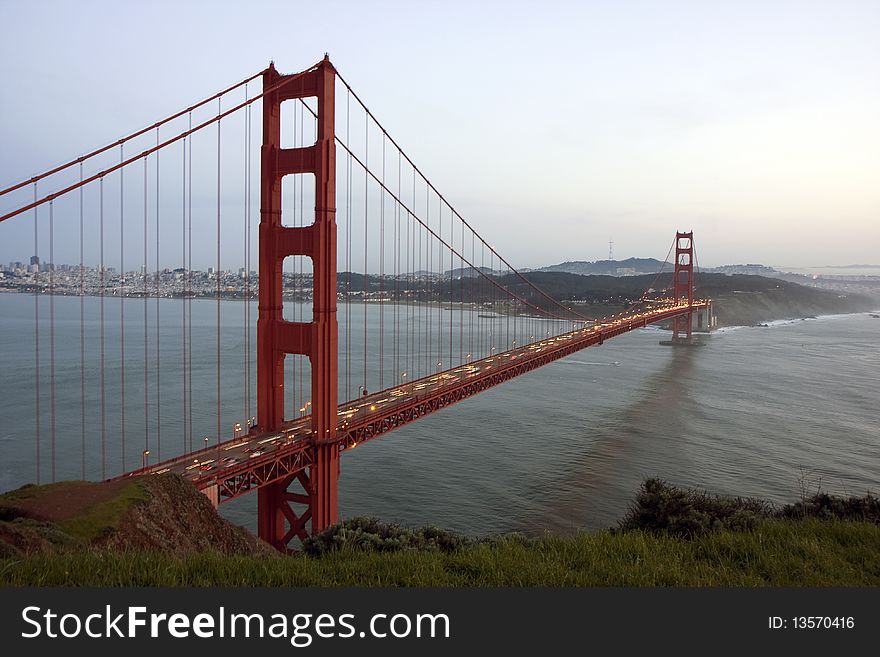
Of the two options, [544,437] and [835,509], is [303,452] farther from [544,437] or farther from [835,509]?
[544,437]

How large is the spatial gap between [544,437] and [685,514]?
20.3 m

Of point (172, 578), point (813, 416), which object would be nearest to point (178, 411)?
point (172, 578)

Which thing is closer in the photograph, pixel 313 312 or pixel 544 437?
pixel 313 312

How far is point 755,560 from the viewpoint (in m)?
4.34

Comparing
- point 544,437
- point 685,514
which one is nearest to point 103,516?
point 685,514

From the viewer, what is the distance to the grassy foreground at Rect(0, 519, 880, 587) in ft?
11.7

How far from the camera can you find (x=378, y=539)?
570 cm

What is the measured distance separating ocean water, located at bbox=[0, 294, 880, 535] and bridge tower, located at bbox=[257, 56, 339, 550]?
287 cm

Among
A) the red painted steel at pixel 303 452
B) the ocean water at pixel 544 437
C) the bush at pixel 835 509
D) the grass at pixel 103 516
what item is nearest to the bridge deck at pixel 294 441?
the red painted steel at pixel 303 452

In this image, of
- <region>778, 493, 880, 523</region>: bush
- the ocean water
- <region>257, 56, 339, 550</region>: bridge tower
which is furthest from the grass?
<region>778, 493, 880, 523</region>: bush

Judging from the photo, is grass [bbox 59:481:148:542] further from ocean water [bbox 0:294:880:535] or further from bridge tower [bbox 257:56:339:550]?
ocean water [bbox 0:294:880:535]

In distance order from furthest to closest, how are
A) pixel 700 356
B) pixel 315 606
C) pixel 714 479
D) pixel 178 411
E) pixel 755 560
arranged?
pixel 700 356 → pixel 178 411 → pixel 714 479 → pixel 755 560 → pixel 315 606

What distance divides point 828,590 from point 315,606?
2863 millimetres

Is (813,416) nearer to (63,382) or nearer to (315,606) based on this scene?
(315,606)
